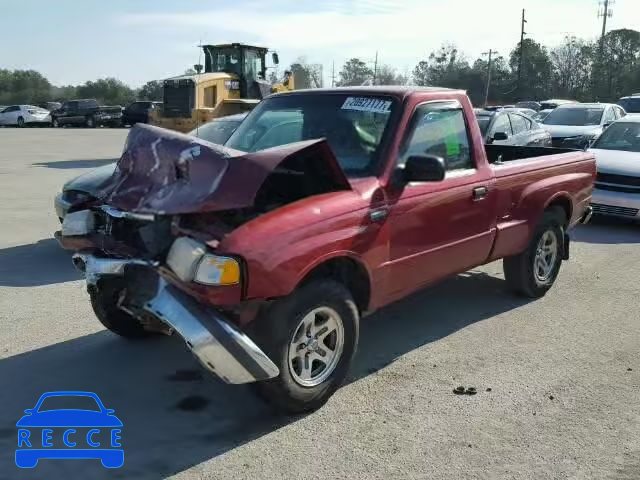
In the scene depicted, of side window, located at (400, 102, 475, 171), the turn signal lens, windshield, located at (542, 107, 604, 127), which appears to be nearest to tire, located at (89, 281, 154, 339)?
the turn signal lens

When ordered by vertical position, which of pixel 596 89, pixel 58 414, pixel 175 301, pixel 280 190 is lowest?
pixel 58 414

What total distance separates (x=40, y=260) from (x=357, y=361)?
4624mm

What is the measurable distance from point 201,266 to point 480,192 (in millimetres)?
2662

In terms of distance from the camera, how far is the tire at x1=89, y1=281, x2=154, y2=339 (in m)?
4.75

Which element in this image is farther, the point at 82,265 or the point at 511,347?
the point at 511,347

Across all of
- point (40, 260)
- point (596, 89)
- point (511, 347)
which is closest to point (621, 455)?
point (511, 347)

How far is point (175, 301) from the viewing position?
3.48 metres

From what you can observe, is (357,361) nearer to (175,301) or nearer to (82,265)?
(175,301)

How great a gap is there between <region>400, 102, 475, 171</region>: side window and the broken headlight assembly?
5.51 feet

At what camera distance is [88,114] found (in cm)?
4128

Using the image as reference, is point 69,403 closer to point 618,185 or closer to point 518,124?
point 618,185

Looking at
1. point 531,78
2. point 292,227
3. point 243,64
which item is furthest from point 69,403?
point 531,78

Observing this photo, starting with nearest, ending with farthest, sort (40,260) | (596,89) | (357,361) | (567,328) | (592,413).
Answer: (592,413), (357,361), (567,328), (40,260), (596,89)

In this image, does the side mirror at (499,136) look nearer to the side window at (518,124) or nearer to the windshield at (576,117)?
the side window at (518,124)
